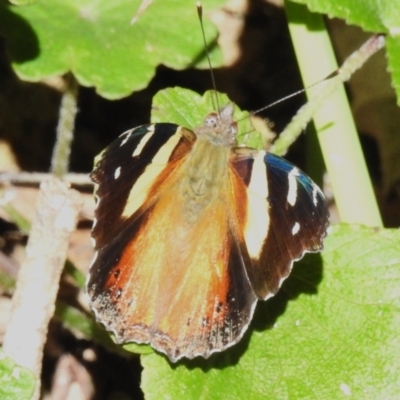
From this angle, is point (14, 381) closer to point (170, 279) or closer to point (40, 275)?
point (170, 279)

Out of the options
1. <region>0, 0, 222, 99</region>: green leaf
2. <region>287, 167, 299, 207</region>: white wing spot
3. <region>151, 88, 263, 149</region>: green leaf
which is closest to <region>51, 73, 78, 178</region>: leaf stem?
<region>0, 0, 222, 99</region>: green leaf

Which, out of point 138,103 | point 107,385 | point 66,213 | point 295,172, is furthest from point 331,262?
point 138,103

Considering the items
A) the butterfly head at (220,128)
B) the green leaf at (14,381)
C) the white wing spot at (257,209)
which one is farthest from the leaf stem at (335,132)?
the green leaf at (14,381)

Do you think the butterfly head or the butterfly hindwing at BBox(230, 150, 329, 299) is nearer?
the butterfly hindwing at BBox(230, 150, 329, 299)

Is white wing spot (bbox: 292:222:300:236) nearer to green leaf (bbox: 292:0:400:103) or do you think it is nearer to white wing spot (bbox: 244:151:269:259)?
white wing spot (bbox: 244:151:269:259)

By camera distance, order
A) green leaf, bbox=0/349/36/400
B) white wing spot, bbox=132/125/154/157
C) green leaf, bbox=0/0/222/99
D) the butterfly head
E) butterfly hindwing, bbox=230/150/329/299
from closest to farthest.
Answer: green leaf, bbox=0/349/36/400 → butterfly hindwing, bbox=230/150/329/299 → white wing spot, bbox=132/125/154/157 → the butterfly head → green leaf, bbox=0/0/222/99

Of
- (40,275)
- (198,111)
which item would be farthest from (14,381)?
(198,111)

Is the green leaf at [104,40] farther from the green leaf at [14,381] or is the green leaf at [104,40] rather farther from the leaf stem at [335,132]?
the green leaf at [14,381]
